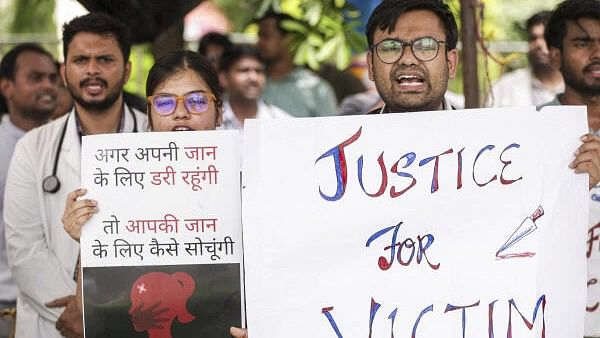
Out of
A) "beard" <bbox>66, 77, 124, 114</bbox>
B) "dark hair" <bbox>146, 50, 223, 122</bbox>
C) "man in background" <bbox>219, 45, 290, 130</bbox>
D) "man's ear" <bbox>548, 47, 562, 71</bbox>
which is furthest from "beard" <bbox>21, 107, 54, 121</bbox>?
"man's ear" <bbox>548, 47, 562, 71</bbox>

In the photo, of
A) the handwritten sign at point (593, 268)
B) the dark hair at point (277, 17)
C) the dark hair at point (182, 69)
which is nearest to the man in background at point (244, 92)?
the dark hair at point (277, 17)

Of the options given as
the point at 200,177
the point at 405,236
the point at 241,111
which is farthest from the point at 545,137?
the point at 241,111

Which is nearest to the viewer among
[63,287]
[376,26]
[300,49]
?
[376,26]

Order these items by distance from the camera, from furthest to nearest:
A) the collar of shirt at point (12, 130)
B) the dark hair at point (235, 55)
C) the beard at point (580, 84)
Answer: the dark hair at point (235, 55) < the collar of shirt at point (12, 130) < the beard at point (580, 84)

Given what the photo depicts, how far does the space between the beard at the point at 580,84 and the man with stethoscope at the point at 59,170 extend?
5.99 ft

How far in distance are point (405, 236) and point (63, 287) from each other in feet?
5.57

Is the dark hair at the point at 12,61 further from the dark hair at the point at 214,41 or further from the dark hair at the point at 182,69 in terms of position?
the dark hair at the point at 182,69

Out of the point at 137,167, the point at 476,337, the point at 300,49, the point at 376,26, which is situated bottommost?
the point at 476,337

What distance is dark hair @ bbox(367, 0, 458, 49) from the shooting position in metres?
4.53

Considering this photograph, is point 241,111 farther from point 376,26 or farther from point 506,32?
point 506,32

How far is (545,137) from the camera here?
13.4 feet

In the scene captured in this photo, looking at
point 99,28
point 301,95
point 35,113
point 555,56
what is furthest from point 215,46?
point 555,56

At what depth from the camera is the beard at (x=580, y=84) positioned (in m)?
5.34

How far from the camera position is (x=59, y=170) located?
5246 mm
